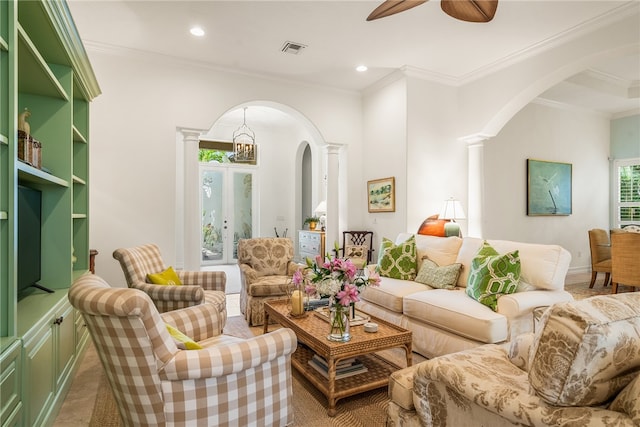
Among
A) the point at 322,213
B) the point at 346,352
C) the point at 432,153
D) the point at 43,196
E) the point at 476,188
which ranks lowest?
the point at 346,352

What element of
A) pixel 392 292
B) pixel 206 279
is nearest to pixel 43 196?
pixel 206 279

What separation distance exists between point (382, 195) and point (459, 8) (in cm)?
274

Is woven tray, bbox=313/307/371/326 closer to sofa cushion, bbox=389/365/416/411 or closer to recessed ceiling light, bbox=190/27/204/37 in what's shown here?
sofa cushion, bbox=389/365/416/411

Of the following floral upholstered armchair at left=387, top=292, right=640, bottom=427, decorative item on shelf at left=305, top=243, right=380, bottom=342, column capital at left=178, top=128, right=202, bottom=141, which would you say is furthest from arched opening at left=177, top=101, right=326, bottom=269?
floral upholstered armchair at left=387, top=292, right=640, bottom=427

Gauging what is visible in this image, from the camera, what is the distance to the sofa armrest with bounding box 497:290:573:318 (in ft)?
8.51

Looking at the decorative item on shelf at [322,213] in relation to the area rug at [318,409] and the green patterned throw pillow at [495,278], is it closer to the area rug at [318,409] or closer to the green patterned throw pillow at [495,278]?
the green patterned throw pillow at [495,278]

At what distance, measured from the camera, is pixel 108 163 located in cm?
421

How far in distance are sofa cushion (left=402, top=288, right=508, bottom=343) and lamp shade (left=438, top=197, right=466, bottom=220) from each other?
69.8 inches

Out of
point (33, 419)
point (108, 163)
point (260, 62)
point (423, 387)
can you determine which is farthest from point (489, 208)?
point (33, 419)

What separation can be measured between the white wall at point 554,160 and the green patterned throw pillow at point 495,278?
2951 millimetres

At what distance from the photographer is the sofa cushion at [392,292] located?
329 cm

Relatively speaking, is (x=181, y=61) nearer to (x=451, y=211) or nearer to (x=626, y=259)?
(x=451, y=211)

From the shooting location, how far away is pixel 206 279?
11.5 ft

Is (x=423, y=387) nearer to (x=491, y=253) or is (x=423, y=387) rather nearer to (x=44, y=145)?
(x=491, y=253)
